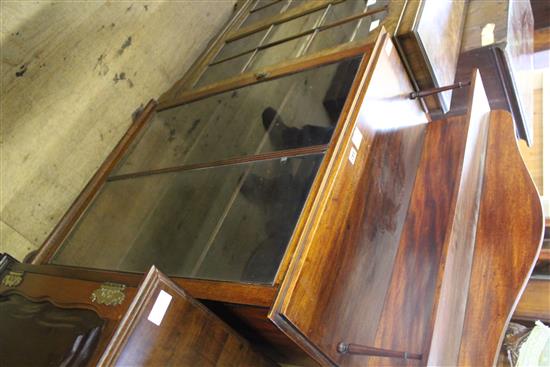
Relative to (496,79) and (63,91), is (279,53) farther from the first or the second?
(63,91)

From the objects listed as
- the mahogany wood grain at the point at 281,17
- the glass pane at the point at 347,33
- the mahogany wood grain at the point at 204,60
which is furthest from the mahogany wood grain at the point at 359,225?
the mahogany wood grain at the point at 204,60

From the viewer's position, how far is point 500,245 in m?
1.08

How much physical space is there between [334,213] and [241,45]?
1.51m

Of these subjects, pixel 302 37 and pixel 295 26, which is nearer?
pixel 302 37

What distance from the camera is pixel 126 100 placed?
7.22 feet

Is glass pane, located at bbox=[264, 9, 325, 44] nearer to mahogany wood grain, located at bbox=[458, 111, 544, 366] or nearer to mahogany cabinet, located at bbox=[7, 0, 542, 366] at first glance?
mahogany cabinet, located at bbox=[7, 0, 542, 366]

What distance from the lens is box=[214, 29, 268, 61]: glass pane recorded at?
2.15 m

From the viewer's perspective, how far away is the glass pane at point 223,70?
198 centimetres

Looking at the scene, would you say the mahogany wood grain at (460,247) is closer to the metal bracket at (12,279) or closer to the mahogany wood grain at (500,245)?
the mahogany wood grain at (500,245)

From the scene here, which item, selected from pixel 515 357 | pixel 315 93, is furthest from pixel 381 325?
pixel 315 93

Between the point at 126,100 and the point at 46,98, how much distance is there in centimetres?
39

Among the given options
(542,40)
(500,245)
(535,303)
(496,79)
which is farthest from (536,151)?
(500,245)

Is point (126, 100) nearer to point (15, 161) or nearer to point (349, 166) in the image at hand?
point (15, 161)

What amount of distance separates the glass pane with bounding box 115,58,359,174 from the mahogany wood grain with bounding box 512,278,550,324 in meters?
0.77
